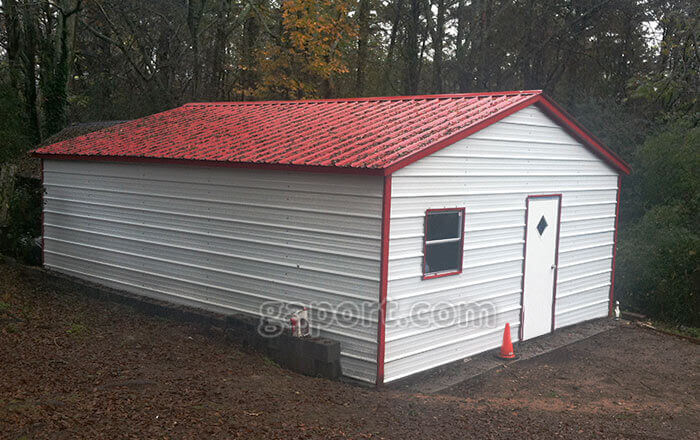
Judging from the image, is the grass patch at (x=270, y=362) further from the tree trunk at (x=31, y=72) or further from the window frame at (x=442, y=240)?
the tree trunk at (x=31, y=72)

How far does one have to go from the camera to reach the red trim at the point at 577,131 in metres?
10.7

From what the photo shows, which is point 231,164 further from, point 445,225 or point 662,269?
point 662,269

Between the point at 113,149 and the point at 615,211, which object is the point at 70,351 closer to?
the point at 113,149

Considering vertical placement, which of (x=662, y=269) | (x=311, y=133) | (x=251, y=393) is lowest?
(x=251, y=393)

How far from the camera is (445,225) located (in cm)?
965

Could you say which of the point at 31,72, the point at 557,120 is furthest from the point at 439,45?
the point at 557,120

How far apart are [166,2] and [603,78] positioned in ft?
54.7

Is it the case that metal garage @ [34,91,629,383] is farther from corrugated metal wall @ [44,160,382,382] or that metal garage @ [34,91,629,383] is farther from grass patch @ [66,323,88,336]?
grass patch @ [66,323,88,336]

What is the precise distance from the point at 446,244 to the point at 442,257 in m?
0.21

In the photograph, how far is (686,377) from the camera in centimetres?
980

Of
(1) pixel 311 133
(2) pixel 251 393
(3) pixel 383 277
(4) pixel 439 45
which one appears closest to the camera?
(2) pixel 251 393

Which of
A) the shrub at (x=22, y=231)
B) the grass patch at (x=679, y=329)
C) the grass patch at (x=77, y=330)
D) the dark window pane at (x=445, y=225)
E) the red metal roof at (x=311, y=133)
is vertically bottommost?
the grass patch at (x=679, y=329)

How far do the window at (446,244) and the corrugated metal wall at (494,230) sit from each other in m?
0.14

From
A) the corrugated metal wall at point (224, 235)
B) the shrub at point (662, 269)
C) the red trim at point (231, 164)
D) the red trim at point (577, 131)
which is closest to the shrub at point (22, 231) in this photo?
the corrugated metal wall at point (224, 235)
